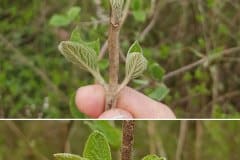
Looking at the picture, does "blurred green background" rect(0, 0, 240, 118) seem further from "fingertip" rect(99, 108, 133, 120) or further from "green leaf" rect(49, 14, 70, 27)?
"fingertip" rect(99, 108, 133, 120)

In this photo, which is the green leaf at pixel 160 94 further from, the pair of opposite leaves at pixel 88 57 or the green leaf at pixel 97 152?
the green leaf at pixel 97 152

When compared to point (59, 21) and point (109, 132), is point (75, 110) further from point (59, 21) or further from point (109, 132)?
point (59, 21)

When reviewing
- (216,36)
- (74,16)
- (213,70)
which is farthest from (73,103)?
(216,36)

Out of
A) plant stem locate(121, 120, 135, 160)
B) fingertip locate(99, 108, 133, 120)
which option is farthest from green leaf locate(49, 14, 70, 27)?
plant stem locate(121, 120, 135, 160)

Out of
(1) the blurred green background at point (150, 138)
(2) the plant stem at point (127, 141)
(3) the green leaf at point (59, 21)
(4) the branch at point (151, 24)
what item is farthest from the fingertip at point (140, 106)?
(1) the blurred green background at point (150, 138)

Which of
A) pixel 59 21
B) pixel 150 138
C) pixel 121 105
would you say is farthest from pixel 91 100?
pixel 150 138

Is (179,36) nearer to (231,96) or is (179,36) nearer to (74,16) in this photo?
(231,96)
